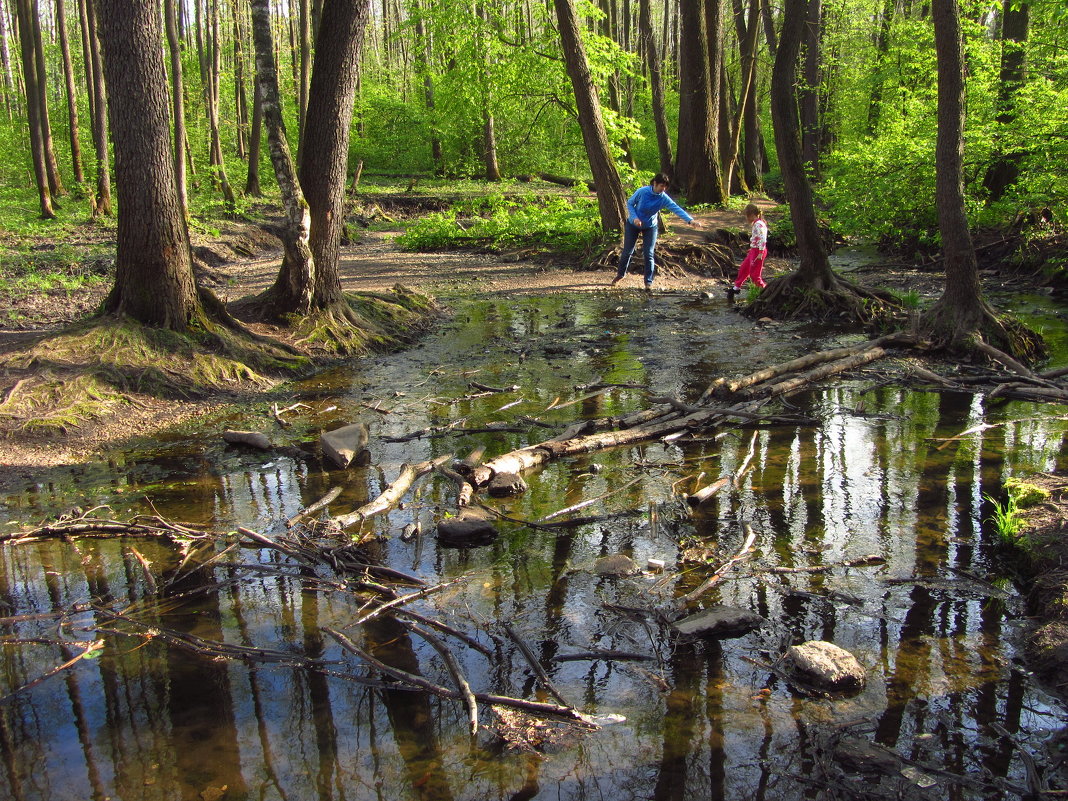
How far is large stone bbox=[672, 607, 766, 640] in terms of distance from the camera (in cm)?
415

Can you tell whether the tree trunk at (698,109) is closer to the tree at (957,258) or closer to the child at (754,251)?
the child at (754,251)

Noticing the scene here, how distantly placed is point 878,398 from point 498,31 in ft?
48.1

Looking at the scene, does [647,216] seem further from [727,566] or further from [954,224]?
[727,566]

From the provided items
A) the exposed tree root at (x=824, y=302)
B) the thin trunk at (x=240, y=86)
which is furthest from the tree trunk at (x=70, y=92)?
the exposed tree root at (x=824, y=302)

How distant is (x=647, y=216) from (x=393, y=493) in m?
9.32

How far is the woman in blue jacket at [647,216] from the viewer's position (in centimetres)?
1323

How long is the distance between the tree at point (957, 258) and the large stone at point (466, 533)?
22.7ft

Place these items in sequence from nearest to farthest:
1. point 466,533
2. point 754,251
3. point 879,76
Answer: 1. point 466,533
2. point 754,251
3. point 879,76

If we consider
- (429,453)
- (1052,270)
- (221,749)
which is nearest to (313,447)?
(429,453)

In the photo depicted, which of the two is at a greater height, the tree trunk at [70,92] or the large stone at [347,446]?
the tree trunk at [70,92]

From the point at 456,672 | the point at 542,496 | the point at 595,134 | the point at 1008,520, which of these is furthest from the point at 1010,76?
the point at 456,672

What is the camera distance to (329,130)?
10461 millimetres

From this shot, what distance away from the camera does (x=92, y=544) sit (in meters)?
5.40

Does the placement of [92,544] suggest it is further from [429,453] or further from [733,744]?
[733,744]
